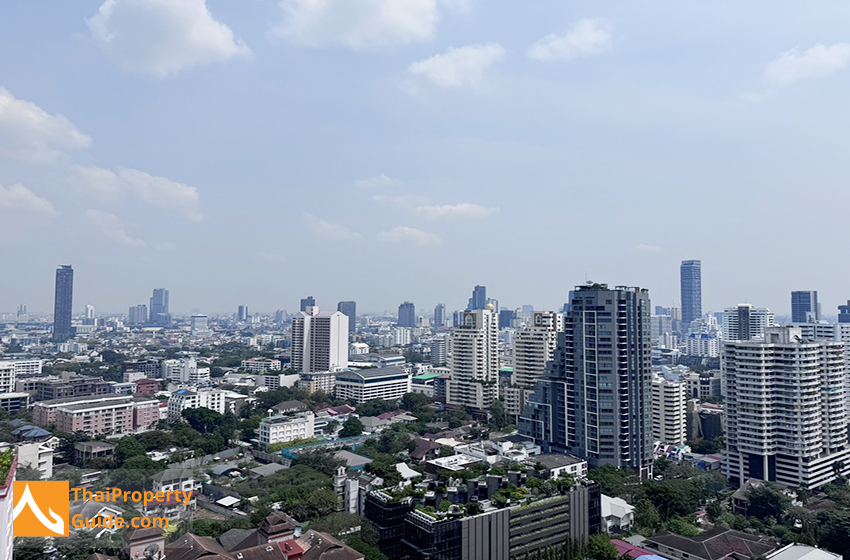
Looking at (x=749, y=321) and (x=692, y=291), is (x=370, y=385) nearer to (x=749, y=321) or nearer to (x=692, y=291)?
(x=749, y=321)

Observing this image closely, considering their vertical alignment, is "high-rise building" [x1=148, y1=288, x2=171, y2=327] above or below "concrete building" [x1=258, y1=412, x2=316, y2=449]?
above

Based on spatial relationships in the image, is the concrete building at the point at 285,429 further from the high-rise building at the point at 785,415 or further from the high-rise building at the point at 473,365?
the high-rise building at the point at 785,415

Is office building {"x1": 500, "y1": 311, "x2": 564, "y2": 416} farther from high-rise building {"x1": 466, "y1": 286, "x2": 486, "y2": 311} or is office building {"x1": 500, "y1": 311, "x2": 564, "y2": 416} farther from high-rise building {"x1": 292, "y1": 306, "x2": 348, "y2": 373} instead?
high-rise building {"x1": 466, "y1": 286, "x2": 486, "y2": 311}

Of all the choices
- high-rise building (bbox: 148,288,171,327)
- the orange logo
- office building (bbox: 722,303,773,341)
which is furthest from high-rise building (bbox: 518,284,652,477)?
high-rise building (bbox: 148,288,171,327)

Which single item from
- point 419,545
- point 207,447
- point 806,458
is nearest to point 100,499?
point 207,447

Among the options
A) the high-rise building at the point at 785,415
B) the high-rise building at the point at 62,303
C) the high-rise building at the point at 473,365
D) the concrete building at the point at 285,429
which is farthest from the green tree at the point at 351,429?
the high-rise building at the point at 62,303

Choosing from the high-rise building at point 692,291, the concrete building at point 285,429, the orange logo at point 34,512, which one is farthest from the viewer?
the high-rise building at point 692,291

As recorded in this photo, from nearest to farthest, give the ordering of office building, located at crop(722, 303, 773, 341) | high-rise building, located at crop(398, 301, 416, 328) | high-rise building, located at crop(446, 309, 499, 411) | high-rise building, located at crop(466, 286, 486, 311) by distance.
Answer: high-rise building, located at crop(446, 309, 499, 411) → office building, located at crop(722, 303, 773, 341) → high-rise building, located at crop(466, 286, 486, 311) → high-rise building, located at crop(398, 301, 416, 328)
